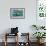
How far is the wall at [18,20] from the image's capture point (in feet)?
25.2

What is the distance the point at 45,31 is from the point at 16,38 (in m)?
1.45

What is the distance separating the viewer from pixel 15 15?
7.73 meters

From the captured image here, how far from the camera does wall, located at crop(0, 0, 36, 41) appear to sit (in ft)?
25.2

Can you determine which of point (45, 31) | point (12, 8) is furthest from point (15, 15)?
point (45, 31)

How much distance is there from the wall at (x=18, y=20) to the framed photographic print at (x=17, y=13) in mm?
144

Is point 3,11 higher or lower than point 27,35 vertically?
higher

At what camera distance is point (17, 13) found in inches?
305

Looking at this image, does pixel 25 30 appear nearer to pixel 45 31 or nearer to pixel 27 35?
pixel 27 35

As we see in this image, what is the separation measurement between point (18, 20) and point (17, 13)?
13.5 inches

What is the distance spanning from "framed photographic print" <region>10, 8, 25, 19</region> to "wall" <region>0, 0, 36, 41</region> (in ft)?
0.47

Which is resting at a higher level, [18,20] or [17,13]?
[17,13]

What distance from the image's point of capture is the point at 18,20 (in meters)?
7.76

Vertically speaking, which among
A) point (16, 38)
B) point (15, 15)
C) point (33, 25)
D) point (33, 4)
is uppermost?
point (33, 4)

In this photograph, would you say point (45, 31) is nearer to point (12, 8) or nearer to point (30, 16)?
point (30, 16)
